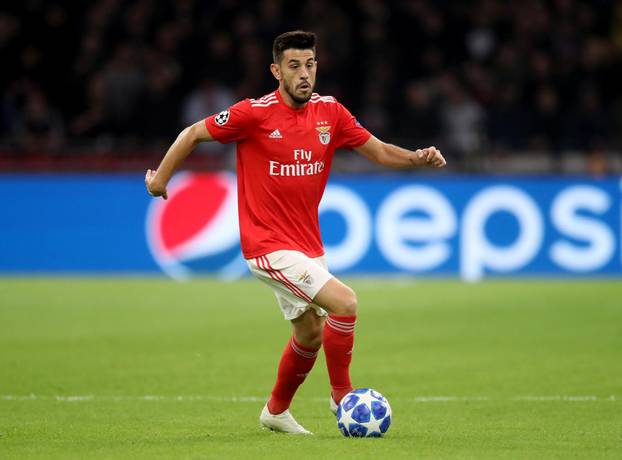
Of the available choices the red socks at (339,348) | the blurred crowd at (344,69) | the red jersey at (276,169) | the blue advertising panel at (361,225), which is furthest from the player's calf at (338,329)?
the blurred crowd at (344,69)

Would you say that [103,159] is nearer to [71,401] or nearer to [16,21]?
[16,21]

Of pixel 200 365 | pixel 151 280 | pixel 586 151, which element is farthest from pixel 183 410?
pixel 586 151

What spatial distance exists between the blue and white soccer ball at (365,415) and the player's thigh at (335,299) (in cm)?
50

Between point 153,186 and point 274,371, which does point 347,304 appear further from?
point 274,371

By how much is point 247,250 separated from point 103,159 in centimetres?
1169

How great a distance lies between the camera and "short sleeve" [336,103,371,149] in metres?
7.89

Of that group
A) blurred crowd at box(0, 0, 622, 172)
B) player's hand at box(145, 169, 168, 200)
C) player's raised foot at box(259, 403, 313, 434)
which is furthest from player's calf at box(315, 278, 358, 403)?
blurred crowd at box(0, 0, 622, 172)

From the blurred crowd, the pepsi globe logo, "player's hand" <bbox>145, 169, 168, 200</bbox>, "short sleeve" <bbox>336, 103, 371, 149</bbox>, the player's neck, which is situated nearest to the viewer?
"player's hand" <bbox>145, 169, 168, 200</bbox>

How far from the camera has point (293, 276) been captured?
7332 millimetres

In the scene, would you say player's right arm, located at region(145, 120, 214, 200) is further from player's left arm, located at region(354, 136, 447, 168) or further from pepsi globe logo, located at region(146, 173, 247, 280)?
pepsi globe logo, located at region(146, 173, 247, 280)

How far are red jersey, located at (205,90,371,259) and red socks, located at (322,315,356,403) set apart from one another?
1.60 feet

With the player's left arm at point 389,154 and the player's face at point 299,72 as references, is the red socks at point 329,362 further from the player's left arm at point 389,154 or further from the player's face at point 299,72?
the player's face at point 299,72

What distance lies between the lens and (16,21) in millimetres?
19891

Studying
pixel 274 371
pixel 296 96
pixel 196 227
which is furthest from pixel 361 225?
pixel 296 96
